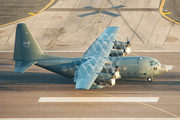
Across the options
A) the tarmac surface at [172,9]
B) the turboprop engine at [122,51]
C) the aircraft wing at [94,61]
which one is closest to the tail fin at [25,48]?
the aircraft wing at [94,61]

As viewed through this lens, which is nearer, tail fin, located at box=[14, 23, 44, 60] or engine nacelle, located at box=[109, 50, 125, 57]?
tail fin, located at box=[14, 23, 44, 60]

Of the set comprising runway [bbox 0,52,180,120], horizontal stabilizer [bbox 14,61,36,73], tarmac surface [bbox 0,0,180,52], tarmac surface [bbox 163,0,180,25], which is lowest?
runway [bbox 0,52,180,120]

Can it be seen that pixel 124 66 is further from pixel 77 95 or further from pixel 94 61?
pixel 77 95

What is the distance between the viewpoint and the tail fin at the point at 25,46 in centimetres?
3750

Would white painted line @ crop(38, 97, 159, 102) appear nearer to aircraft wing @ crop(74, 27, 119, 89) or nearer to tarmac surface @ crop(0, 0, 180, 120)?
tarmac surface @ crop(0, 0, 180, 120)

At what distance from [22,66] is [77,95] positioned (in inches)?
347

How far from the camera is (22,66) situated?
120ft

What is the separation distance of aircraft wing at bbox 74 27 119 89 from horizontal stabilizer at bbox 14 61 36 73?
22.6 feet

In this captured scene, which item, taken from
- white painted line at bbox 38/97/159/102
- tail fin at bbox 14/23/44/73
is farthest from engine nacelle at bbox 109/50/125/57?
tail fin at bbox 14/23/44/73

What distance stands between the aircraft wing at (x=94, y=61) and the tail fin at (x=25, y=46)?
6959 millimetres

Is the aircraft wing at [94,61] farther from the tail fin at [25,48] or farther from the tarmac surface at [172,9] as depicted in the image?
the tarmac surface at [172,9]

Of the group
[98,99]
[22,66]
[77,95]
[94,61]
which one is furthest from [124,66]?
[22,66]

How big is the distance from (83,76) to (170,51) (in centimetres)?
2809

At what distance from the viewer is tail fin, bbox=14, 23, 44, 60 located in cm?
3750
